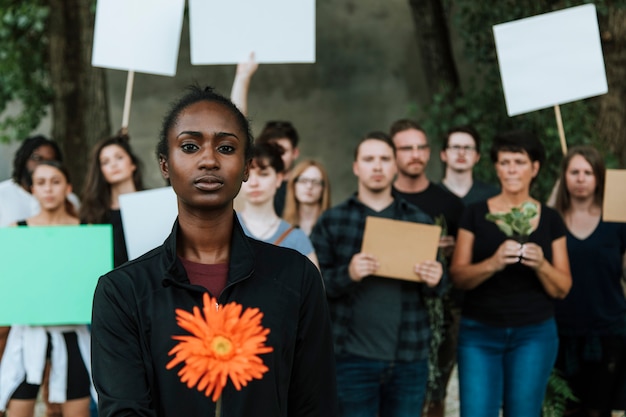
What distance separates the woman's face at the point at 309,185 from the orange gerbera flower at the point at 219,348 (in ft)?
10.0

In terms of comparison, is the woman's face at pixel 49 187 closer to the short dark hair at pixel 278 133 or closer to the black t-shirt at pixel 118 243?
the black t-shirt at pixel 118 243

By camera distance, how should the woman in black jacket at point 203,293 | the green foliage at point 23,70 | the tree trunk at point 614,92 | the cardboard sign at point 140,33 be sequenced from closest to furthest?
the woman in black jacket at point 203,293
the cardboard sign at point 140,33
the tree trunk at point 614,92
the green foliage at point 23,70

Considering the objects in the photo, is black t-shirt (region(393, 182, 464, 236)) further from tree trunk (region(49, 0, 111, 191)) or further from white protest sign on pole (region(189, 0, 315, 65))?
tree trunk (region(49, 0, 111, 191))

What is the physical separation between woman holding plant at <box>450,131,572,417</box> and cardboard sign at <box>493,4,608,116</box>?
0.90m

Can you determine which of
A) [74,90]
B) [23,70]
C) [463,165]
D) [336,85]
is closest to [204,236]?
[463,165]

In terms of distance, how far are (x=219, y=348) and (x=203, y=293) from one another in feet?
0.79

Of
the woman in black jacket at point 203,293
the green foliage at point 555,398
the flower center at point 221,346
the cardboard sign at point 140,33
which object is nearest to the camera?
the flower center at point 221,346

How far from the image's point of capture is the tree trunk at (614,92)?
7.53 m

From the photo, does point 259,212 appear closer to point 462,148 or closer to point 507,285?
point 507,285

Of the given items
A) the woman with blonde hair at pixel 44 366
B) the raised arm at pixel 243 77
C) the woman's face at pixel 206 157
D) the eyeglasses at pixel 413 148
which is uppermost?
the raised arm at pixel 243 77

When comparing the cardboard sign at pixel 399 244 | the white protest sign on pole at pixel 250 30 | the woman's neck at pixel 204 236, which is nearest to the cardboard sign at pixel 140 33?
the white protest sign on pole at pixel 250 30

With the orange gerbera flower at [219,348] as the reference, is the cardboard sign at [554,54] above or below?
above

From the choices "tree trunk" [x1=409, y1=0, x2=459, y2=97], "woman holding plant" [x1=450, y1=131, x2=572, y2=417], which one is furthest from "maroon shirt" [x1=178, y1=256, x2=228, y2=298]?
"tree trunk" [x1=409, y1=0, x2=459, y2=97]

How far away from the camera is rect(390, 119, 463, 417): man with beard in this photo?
4898 millimetres
